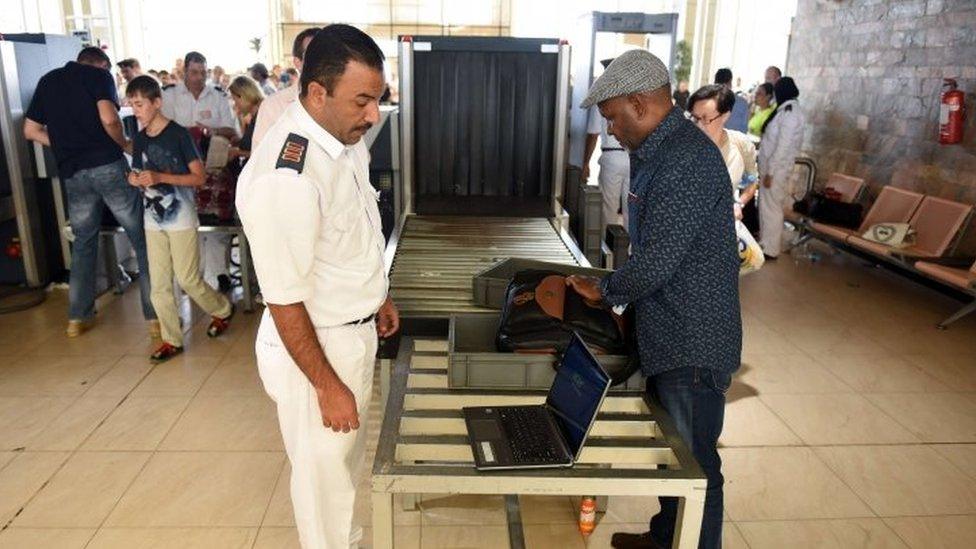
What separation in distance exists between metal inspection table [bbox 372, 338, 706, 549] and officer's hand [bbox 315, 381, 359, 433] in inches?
3.7

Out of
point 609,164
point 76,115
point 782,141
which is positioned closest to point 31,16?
point 76,115

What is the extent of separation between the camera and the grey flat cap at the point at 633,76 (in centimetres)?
175

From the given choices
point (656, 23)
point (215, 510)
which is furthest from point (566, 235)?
point (656, 23)

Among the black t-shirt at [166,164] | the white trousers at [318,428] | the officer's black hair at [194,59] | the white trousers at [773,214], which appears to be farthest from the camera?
the white trousers at [773,214]

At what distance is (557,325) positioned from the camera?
2.03 metres

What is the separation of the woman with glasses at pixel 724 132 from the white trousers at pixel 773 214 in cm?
239

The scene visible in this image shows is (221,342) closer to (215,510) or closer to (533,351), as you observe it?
(215,510)

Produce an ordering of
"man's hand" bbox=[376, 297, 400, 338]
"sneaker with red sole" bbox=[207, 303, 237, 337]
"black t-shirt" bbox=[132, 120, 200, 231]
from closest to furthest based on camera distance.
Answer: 1. "man's hand" bbox=[376, 297, 400, 338]
2. "black t-shirt" bbox=[132, 120, 200, 231]
3. "sneaker with red sole" bbox=[207, 303, 237, 337]

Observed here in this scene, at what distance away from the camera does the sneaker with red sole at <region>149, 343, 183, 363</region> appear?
4062 millimetres

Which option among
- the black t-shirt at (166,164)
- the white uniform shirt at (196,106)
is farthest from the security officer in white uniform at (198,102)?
the black t-shirt at (166,164)

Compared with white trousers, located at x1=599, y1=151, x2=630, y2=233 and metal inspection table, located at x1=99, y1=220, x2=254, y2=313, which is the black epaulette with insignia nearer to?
metal inspection table, located at x1=99, y1=220, x2=254, y2=313

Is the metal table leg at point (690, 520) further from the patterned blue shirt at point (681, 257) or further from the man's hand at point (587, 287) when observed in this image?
the man's hand at point (587, 287)

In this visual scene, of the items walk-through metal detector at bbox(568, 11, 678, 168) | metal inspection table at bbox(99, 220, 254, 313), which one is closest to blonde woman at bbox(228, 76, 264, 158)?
metal inspection table at bbox(99, 220, 254, 313)

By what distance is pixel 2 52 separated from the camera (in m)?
4.78
